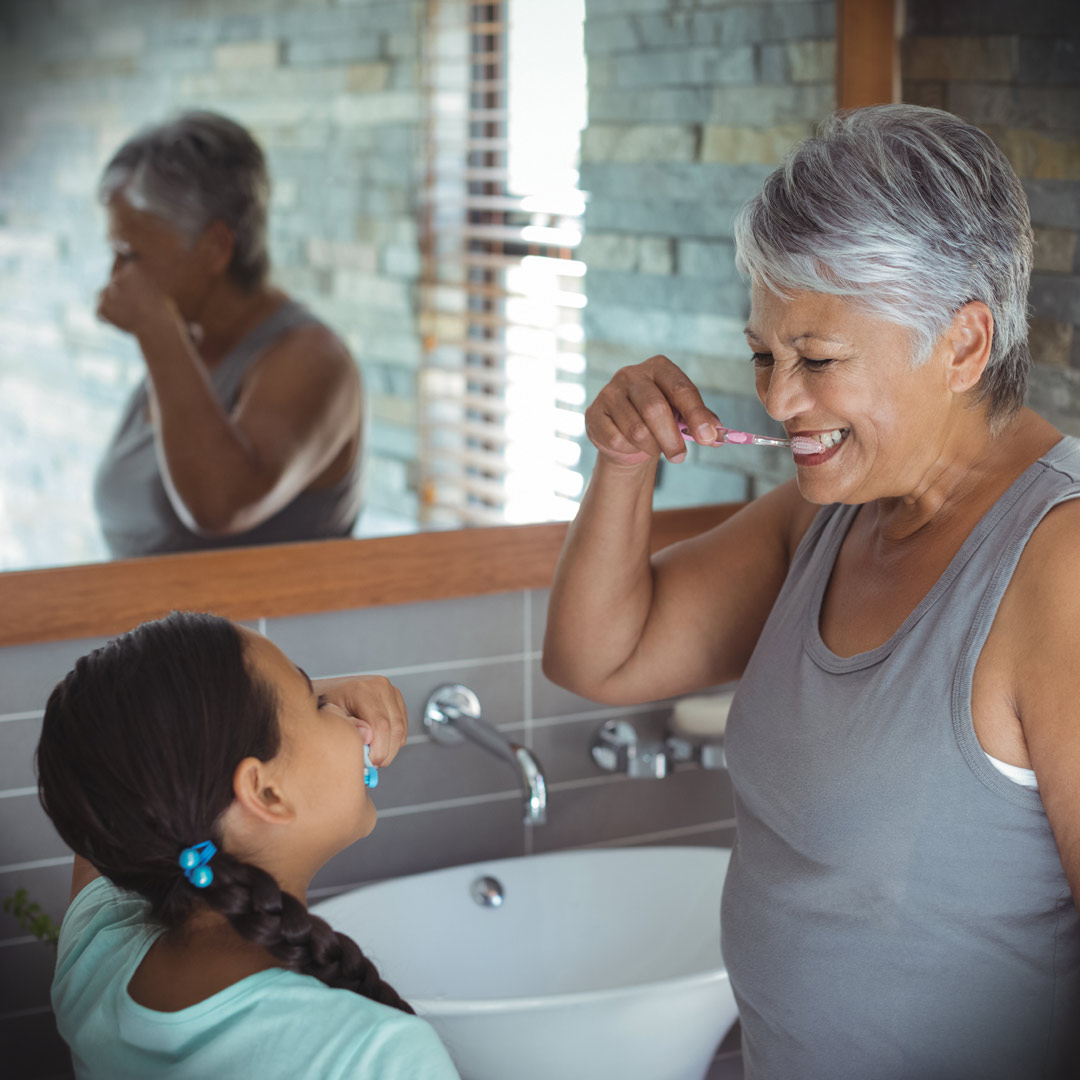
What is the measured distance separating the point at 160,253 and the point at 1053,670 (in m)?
1.29

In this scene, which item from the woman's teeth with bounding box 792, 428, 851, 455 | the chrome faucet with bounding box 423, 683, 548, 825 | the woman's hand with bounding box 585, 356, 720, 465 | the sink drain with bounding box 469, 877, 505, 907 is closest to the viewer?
the woman's teeth with bounding box 792, 428, 851, 455

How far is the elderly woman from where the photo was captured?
3.30 ft

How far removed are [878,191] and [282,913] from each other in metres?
0.72

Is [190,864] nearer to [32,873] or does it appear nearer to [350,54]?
[32,873]

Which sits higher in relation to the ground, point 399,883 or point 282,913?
point 282,913

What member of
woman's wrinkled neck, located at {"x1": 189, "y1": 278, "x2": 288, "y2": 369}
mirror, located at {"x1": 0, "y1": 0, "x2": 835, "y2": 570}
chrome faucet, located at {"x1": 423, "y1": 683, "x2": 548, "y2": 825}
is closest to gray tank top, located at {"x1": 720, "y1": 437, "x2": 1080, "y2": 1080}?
chrome faucet, located at {"x1": 423, "y1": 683, "x2": 548, "y2": 825}

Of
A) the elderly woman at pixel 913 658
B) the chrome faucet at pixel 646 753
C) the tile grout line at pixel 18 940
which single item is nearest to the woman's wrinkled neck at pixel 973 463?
the elderly woman at pixel 913 658

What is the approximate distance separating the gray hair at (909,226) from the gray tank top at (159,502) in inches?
35.3

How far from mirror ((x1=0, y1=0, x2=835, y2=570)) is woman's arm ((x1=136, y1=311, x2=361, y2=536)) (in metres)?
0.04

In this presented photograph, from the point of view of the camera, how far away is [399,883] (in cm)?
177

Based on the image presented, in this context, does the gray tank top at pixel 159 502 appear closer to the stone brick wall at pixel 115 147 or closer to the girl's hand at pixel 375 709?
the stone brick wall at pixel 115 147

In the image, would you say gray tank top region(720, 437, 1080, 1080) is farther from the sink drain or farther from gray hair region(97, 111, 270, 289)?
gray hair region(97, 111, 270, 289)

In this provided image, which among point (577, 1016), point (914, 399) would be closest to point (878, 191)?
Result: point (914, 399)

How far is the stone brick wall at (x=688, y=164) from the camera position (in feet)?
6.37
